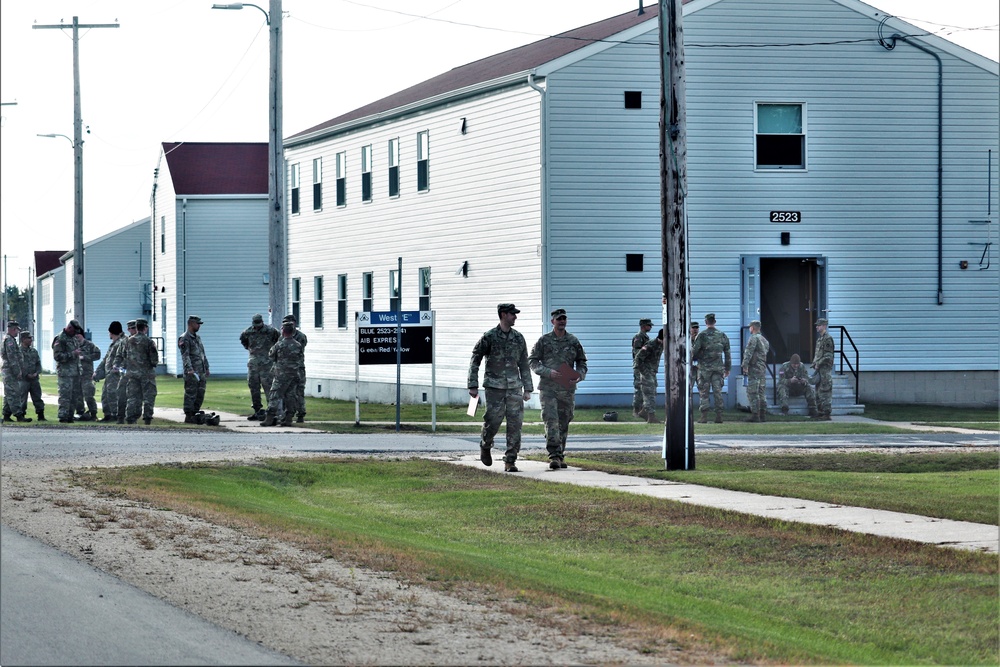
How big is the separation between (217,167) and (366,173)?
Answer: 26.1m

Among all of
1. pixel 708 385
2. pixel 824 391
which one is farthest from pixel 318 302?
pixel 824 391

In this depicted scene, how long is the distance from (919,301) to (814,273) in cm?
254

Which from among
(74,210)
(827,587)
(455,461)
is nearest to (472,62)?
(74,210)

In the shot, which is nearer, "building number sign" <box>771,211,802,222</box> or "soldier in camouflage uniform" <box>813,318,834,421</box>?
"soldier in camouflage uniform" <box>813,318,834,421</box>

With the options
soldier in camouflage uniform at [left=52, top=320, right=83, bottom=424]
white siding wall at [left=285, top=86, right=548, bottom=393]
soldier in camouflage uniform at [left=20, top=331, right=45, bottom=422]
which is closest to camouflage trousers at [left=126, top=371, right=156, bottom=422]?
soldier in camouflage uniform at [left=52, top=320, right=83, bottom=424]

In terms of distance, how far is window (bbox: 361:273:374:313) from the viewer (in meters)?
37.2

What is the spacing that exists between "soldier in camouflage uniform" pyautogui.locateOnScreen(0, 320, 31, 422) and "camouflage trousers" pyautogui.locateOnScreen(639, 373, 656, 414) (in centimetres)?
1246

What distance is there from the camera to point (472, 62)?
4294 centimetres

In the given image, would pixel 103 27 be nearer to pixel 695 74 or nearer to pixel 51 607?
pixel 695 74

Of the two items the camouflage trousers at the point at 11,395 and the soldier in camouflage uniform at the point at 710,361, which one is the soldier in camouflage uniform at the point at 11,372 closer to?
the camouflage trousers at the point at 11,395

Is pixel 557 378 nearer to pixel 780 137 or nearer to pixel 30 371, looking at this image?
pixel 30 371

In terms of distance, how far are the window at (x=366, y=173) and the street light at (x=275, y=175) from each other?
360 inches

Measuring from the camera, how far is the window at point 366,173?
123ft

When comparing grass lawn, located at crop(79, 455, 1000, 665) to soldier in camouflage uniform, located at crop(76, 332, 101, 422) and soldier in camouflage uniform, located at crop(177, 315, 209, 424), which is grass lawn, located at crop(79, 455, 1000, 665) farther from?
soldier in camouflage uniform, located at crop(76, 332, 101, 422)
